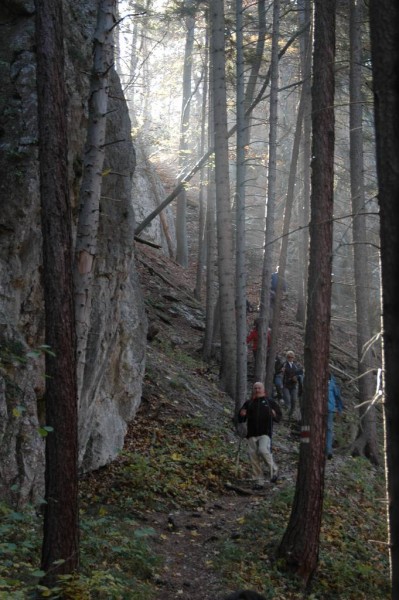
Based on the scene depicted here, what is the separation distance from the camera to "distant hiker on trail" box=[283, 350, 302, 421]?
1795cm

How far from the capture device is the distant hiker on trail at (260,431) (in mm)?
12805

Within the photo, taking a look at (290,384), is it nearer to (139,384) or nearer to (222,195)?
(222,195)

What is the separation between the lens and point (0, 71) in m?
9.52

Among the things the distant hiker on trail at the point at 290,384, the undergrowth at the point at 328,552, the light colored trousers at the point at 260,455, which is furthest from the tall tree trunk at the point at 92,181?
the distant hiker on trail at the point at 290,384

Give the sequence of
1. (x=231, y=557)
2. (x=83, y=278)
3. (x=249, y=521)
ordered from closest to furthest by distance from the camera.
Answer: (x=83, y=278) < (x=231, y=557) < (x=249, y=521)

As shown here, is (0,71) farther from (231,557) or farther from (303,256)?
(303,256)

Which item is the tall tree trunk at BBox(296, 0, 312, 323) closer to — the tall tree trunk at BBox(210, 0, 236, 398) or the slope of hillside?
the tall tree trunk at BBox(210, 0, 236, 398)

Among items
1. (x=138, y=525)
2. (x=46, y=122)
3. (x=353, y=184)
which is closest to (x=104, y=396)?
(x=138, y=525)

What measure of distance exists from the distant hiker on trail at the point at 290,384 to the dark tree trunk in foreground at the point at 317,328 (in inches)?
343

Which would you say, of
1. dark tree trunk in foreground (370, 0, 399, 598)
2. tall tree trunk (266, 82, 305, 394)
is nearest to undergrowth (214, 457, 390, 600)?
dark tree trunk in foreground (370, 0, 399, 598)

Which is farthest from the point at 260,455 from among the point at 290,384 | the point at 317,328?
the point at 290,384

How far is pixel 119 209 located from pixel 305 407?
4461 mm

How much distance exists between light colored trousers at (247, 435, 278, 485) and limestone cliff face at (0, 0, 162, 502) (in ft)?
7.52

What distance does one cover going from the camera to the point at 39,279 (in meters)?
9.12
